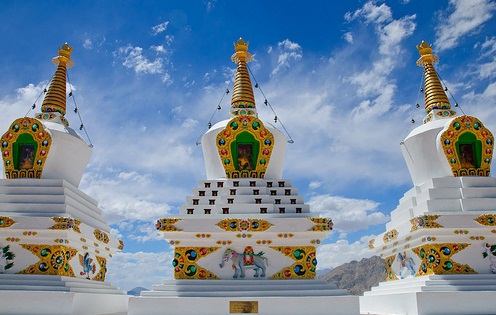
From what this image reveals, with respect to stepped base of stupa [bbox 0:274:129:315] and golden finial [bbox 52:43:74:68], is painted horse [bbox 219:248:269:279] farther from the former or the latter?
golden finial [bbox 52:43:74:68]

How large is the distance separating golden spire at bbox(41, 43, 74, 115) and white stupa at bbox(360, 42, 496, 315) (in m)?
12.5

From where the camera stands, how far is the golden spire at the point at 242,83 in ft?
51.4

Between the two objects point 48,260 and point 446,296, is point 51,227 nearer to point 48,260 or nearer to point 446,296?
point 48,260

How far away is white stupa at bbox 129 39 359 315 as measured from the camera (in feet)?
34.4

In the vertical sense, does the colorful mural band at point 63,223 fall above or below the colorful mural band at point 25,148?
below

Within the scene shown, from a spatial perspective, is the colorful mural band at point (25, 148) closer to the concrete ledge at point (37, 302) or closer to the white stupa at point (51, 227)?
the white stupa at point (51, 227)

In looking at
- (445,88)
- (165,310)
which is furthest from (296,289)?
(445,88)

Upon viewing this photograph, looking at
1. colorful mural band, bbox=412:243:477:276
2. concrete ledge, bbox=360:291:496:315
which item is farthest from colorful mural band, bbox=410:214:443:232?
concrete ledge, bbox=360:291:496:315

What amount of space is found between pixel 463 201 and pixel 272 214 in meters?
5.43

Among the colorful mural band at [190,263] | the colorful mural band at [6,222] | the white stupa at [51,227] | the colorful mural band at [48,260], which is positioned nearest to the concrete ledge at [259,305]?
the colorful mural band at [190,263]

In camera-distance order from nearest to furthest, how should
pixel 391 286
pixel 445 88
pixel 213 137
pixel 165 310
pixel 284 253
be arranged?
pixel 165 310 < pixel 284 253 < pixel 391 286 < pixel 213 137 < pixel 445 88

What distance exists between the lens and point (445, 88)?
619 inches

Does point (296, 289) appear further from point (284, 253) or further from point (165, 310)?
point (165, 310)

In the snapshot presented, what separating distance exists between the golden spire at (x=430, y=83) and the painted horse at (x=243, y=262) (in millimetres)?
8397
